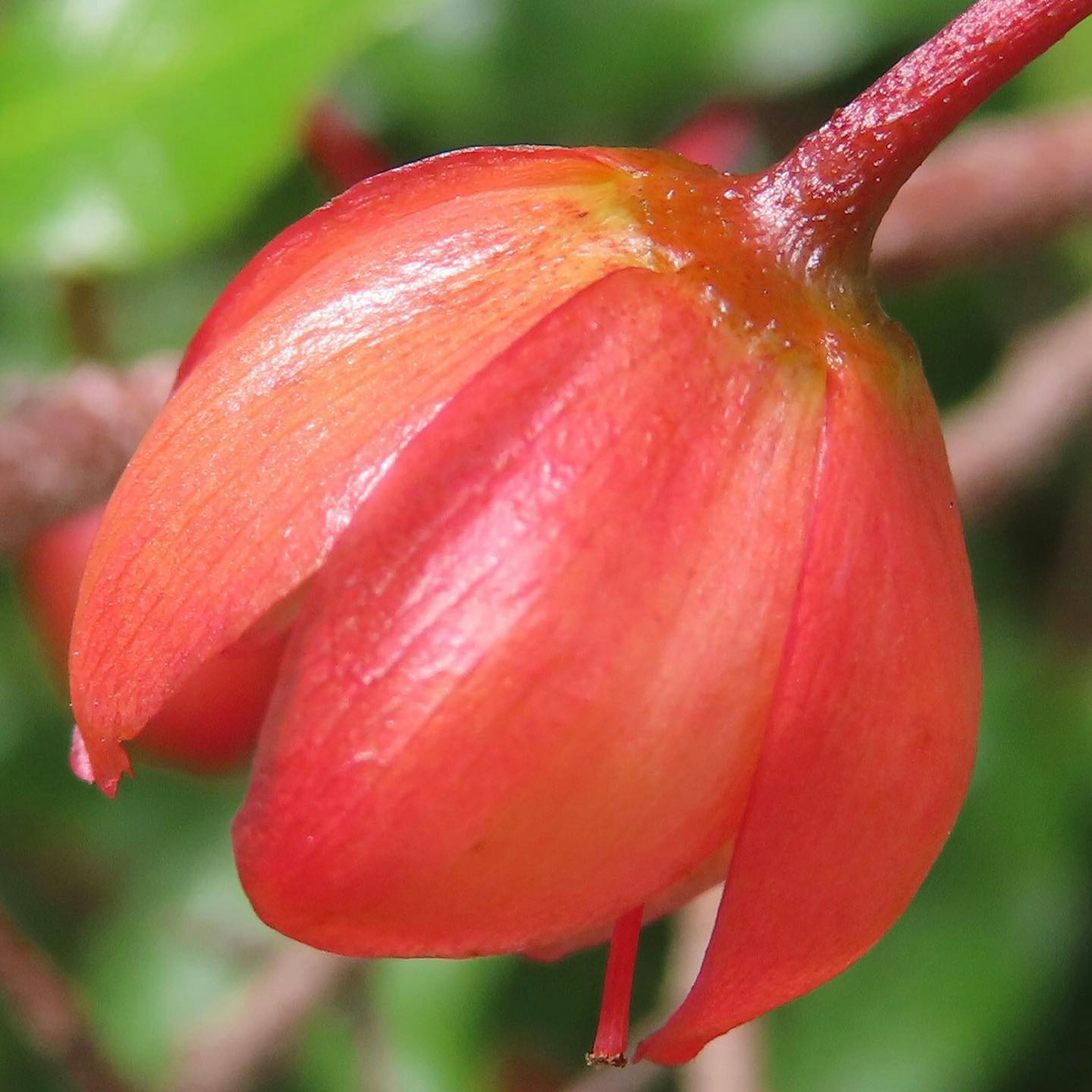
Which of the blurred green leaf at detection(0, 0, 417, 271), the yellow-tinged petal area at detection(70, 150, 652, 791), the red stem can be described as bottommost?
the yellow-tinged petal area at detection(70, 150, 652, 791)

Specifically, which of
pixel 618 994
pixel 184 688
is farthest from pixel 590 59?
pixel 618 994

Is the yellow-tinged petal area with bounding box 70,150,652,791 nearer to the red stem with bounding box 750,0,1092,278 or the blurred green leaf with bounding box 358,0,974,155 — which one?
the red stem with bounding box 750,0,1092,278

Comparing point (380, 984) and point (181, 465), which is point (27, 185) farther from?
point (380, 984)

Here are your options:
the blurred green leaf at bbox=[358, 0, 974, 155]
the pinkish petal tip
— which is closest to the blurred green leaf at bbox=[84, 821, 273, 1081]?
the blurred green leaf at bbox=[358, 0, 974, 155]

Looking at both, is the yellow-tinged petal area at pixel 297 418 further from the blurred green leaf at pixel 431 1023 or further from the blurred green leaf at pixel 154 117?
the blurred green leaf at pixel 431 1023

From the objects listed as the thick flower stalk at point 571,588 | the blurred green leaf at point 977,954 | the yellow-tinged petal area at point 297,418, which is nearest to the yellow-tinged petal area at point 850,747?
the thick flower stalk at point 571,588

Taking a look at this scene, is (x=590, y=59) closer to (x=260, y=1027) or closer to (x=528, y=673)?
(x=260, y=1027)

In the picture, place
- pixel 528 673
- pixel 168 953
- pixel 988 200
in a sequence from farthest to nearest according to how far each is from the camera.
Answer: pixel 168 953, pixel 988 200, pixel 528 673
